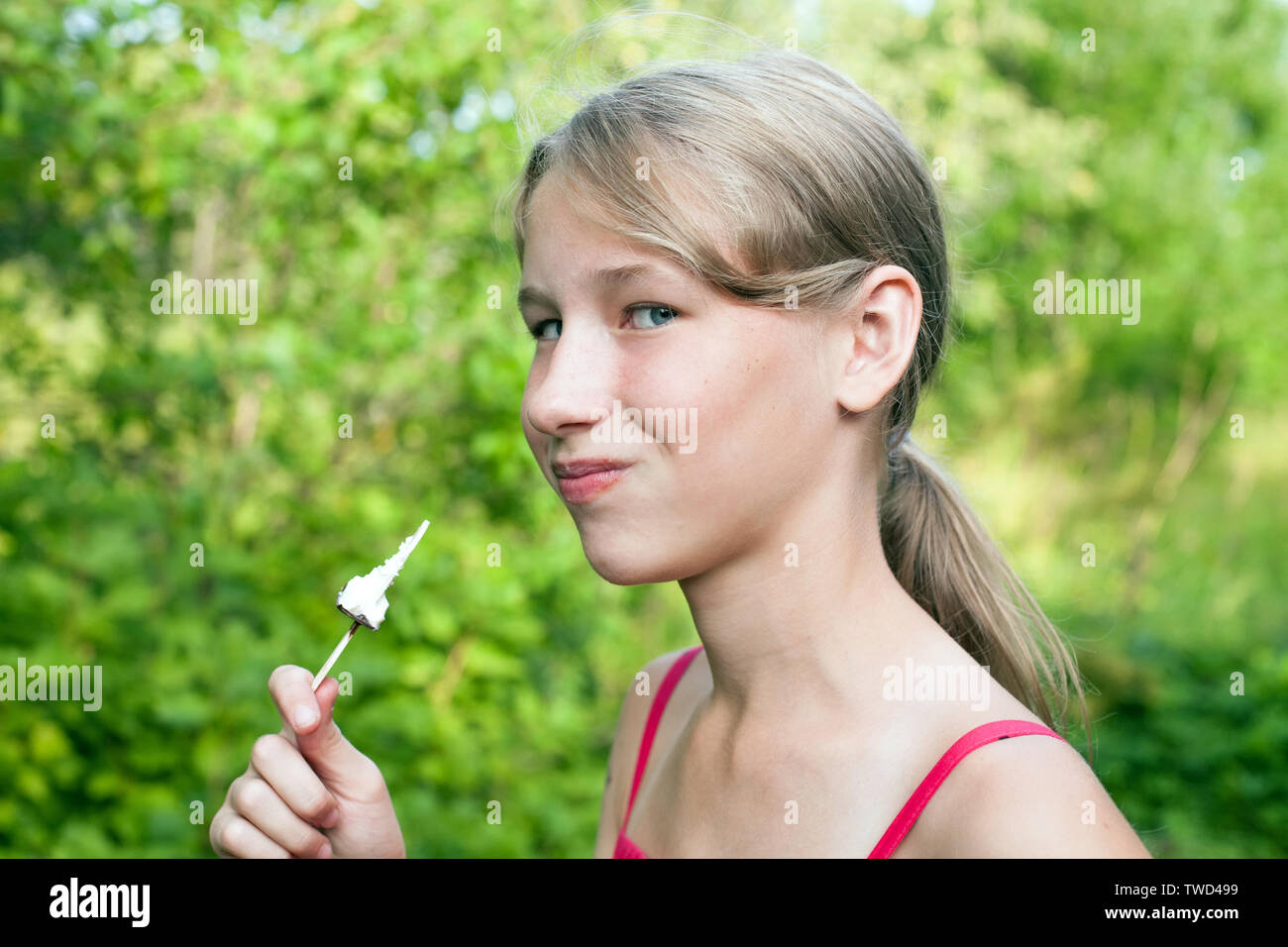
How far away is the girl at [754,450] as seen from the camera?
132 centimetres

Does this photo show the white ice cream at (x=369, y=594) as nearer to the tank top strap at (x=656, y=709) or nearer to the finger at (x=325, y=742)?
the finger at (x=325, y=742)

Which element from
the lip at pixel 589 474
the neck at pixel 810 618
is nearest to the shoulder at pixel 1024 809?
the neck at pixel 810 618

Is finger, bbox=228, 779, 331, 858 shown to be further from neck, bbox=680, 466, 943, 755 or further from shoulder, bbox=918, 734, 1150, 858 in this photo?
shoulder, bbox=918, 734, 1150, 858

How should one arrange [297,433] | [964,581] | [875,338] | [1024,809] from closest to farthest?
[1024,809] < [875,338] < [964,581] < [297,433]

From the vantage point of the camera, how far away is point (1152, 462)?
28.1ft

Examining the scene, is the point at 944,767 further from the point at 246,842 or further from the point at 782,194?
the point at 246,842

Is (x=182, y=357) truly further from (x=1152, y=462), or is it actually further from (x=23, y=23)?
(x=1152, y=462)

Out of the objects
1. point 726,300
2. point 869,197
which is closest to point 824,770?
point 726,300

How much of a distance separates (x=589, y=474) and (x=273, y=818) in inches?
21.5

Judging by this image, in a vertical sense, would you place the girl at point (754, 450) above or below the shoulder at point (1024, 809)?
above

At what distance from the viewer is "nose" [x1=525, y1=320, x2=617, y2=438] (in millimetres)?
1342

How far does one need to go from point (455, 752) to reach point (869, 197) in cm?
239

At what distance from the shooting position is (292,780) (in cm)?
134

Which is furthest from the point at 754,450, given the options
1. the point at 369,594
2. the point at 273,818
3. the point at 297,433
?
the point at 297,433
